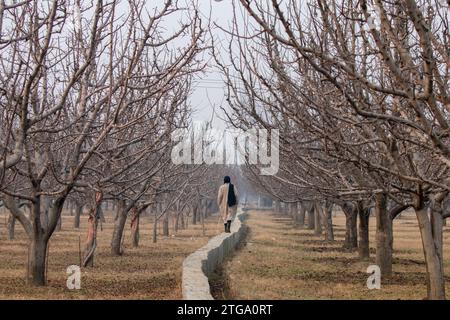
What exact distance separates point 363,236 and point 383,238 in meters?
4.48

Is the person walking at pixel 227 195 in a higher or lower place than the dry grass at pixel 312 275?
higher

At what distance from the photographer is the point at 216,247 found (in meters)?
15.1

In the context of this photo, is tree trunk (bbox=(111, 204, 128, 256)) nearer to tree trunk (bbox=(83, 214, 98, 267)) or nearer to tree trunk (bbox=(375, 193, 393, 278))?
tree trunk (bbox=(83, 214, 98, 267))

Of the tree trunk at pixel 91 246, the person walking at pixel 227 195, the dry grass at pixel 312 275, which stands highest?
the person walking at pixel 227 195

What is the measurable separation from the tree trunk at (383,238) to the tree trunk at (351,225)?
7195 mm

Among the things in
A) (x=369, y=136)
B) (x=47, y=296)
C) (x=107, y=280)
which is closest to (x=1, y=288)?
(x=47, y=296)

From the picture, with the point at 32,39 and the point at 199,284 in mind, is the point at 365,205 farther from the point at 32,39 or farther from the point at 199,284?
the point at 32,39

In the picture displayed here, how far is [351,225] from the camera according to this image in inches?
912

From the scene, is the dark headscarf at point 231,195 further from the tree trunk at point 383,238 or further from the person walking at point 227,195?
the tree trunk at point 383,238

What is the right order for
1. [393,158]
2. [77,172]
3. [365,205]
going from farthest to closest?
[365,205], [77,172], [393,158]

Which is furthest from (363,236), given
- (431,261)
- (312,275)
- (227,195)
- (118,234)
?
(431,261)

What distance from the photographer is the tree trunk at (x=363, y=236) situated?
18828 millimetres

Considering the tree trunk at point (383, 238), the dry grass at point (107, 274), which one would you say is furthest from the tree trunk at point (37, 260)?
the tree trunk at point (383, 238)

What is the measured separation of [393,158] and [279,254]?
12858 mm
